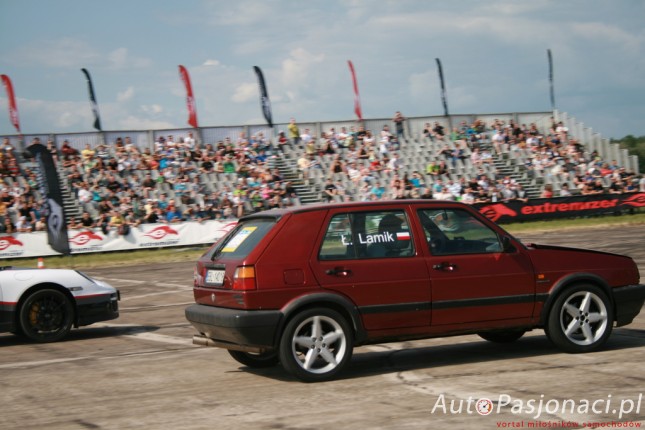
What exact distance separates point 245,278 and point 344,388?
51.4 inches

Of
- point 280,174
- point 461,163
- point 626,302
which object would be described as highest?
point 461,163

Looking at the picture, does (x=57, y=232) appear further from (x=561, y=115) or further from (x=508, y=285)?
(x=561, y=115)


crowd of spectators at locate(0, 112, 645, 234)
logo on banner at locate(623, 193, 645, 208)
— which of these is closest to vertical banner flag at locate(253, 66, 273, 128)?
crowd of spectators at locate(0, 112, 645, 234)

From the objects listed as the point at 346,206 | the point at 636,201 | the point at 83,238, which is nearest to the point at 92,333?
the point at 346,206

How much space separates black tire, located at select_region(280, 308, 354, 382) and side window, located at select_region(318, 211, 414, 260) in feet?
1.89

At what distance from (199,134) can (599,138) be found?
67.4ft

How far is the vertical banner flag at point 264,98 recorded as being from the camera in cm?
3870

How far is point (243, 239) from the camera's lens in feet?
25.8

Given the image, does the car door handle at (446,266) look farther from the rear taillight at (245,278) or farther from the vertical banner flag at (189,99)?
the vertical banner flag at (189,99)

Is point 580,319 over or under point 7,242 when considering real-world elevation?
under

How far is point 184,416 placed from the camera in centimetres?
642

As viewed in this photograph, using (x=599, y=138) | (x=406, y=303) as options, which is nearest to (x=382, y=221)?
(x=406, y=303)

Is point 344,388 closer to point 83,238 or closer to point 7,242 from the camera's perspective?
point 7,242

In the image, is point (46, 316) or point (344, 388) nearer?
point (344, 388)
